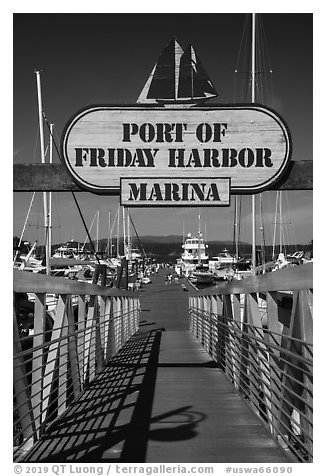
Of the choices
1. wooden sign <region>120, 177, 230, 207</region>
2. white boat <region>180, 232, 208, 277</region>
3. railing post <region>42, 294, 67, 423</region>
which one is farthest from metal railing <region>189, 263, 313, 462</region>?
Answer: white boat <region>180, 232, 208, 277</region>

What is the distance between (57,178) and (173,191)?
1.18 meters

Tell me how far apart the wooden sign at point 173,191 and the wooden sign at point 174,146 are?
34mm

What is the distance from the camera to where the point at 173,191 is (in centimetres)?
590

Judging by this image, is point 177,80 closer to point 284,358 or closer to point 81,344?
point 284,358

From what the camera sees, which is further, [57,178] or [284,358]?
[57,178]

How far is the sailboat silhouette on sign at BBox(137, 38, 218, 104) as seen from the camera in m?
6.19

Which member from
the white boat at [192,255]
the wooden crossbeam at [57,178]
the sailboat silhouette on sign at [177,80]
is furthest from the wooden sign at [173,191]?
the white boat at [192,255]

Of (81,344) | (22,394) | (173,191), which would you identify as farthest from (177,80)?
(22,394)

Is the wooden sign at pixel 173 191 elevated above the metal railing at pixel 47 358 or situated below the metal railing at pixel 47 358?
above

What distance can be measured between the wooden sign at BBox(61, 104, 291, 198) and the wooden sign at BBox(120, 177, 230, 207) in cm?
3

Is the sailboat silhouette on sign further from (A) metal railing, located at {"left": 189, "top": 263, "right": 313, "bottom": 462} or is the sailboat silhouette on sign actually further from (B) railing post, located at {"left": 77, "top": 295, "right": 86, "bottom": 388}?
(B) railing post, located at {"left": 77, "top": 295, "right": 86, "bottom": 388}

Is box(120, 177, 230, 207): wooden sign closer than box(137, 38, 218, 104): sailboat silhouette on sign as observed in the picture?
Yes

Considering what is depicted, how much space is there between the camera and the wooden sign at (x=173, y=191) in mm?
5902

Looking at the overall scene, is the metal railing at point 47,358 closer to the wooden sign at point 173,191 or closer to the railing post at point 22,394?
the railing post at point 22,394
